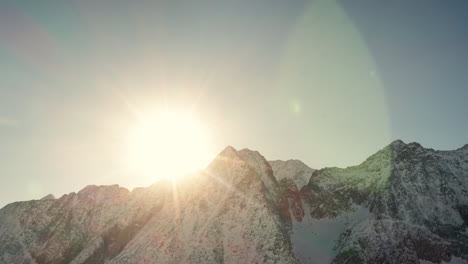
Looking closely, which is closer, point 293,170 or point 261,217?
point 261,217

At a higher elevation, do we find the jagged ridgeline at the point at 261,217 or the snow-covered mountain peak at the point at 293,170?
the snow-covered mountain peak at the point at 293,170

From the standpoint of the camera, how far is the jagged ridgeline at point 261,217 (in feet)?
351

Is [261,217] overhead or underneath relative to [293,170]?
underneath

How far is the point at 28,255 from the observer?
130 meters

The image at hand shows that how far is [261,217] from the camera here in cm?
11081

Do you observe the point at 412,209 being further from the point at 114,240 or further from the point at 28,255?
the point at 28,255

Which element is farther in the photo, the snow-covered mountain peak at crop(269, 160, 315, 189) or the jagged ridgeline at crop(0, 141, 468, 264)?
the snow-covered mountain peak at crop(269, 160, 315, 189)

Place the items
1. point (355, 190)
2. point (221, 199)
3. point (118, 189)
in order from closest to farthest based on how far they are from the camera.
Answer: point (221, 199)
point (355, 190)
point (118, 189)

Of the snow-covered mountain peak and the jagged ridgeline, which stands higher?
the snow-covered mountain peak

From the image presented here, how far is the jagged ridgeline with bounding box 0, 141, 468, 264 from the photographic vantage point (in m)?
107

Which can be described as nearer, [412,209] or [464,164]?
[412,209]

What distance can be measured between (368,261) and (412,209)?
2421cm

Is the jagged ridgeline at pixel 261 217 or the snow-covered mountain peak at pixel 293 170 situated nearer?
the jagged ridgeline at pixel 261 217

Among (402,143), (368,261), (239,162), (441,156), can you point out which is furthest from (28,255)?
(441,156)
